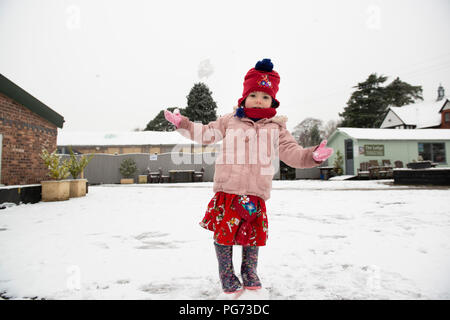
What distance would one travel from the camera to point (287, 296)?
1668 millimetres

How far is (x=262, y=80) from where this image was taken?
1882 millimetres

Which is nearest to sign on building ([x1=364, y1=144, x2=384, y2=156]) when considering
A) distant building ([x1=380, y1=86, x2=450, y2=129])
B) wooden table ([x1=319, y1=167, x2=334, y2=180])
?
wooden table ([x1=319, y1=167, x2=334, y2=180])

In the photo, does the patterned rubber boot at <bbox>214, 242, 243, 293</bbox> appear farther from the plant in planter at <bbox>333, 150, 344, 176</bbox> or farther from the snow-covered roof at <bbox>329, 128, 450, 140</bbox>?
the plant in planter at <bbox>333, 150, 344, 176</bbox>

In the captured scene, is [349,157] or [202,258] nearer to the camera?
[202,258]

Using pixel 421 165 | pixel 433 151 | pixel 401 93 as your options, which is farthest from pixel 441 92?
pixel 421 165

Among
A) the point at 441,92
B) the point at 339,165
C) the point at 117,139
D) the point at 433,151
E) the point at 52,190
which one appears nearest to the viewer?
the point at 52,190

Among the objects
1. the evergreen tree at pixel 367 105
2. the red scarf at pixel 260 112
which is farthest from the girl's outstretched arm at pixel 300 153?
the evergreen tree at pixel 367 105

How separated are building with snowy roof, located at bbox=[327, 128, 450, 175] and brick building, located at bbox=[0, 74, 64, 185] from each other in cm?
1665

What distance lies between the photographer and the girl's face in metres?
1.89

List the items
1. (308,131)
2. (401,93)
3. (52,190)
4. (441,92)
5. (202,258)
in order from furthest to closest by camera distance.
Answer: (308,131) → (401,93) → (441,92) → (52,190) → (202,258)

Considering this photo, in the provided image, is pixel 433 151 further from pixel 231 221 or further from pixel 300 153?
pixel 231 221

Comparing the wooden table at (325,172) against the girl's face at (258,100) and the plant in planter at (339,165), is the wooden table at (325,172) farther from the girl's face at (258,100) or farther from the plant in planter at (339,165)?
the girl's face at (258,100)

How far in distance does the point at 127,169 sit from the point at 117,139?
8815mm

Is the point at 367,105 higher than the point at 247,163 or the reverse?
higher
